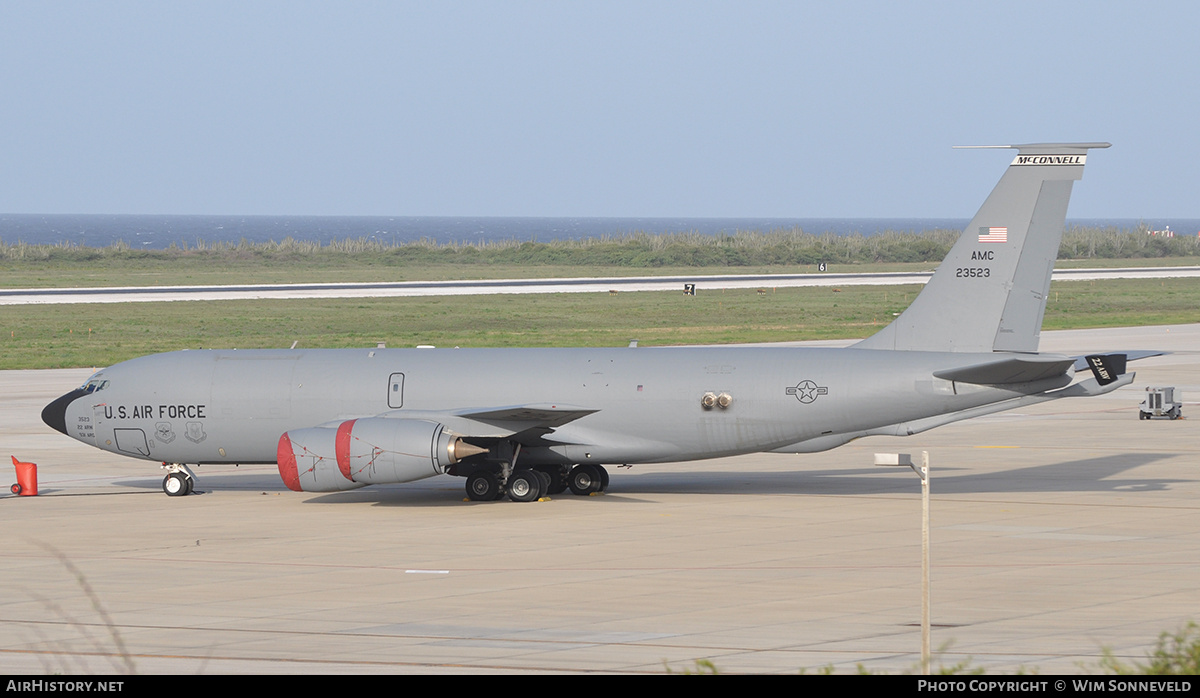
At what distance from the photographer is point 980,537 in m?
26.0

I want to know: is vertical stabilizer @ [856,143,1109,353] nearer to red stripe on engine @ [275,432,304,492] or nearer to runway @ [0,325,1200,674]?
runway @ [0,325,1200,674]

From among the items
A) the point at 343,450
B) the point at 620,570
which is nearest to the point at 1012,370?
the point at 620,570

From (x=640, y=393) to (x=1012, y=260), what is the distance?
318 inches

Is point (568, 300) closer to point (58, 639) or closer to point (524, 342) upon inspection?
point (524, 342)

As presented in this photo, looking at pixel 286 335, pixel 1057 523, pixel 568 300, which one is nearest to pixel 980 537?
pixel 1057 523

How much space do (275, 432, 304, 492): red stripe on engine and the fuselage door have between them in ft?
8.89

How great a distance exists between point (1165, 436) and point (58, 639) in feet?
111

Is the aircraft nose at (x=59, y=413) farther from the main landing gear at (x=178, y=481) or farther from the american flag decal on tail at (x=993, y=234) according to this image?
the american flag decal on tail at (x=993, y=234)

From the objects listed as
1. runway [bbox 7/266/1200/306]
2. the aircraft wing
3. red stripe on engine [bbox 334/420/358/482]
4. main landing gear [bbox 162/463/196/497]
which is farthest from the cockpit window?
runway [bbox 7/266/1200/306]

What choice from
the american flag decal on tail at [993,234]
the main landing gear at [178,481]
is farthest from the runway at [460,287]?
the american flag decal on tail at [993,234]

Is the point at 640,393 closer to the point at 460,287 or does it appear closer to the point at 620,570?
the point at 620,570

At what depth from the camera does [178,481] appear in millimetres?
33281

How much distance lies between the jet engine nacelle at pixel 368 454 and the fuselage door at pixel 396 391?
6.01 feet

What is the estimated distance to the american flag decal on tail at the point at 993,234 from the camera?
29.5 meters
